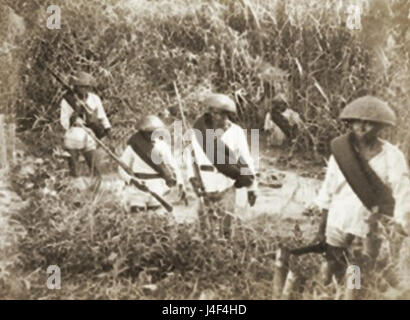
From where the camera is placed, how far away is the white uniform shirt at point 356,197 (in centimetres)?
638

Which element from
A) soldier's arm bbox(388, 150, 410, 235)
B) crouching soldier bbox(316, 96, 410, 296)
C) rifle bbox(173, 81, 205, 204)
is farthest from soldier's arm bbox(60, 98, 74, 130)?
soldier's arm bbox(388, 150, 410, 235)

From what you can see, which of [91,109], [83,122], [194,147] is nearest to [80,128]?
[83,122]

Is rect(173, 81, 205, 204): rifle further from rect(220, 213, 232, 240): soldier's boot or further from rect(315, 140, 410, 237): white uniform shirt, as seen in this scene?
rect(315, 140, 410, 237): white uniform shirt

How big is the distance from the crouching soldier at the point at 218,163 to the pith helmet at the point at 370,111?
73 centimetres

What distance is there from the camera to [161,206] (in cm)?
646

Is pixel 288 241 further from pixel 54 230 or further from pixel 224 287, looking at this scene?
pixel 54 230

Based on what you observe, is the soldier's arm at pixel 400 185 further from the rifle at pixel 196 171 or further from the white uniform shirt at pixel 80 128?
the white uniform shirt at pixel 80 128

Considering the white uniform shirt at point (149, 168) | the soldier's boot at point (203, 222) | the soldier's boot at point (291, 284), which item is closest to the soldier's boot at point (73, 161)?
the white uniform shirt at point (149, 168)

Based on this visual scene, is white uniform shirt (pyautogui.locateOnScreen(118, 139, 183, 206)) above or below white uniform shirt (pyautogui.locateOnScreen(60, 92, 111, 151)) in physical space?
below

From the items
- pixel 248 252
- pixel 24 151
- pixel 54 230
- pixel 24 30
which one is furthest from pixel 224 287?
pixel 24 30

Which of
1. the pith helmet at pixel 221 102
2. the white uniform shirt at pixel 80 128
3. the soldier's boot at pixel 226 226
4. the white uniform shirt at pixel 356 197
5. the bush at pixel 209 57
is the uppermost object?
the bush at pixel 209 57

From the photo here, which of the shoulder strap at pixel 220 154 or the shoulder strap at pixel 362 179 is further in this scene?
the shoulder strap at pixel 220 154

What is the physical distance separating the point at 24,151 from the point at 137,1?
1267 mm

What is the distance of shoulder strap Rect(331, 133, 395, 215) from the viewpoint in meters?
6.36
